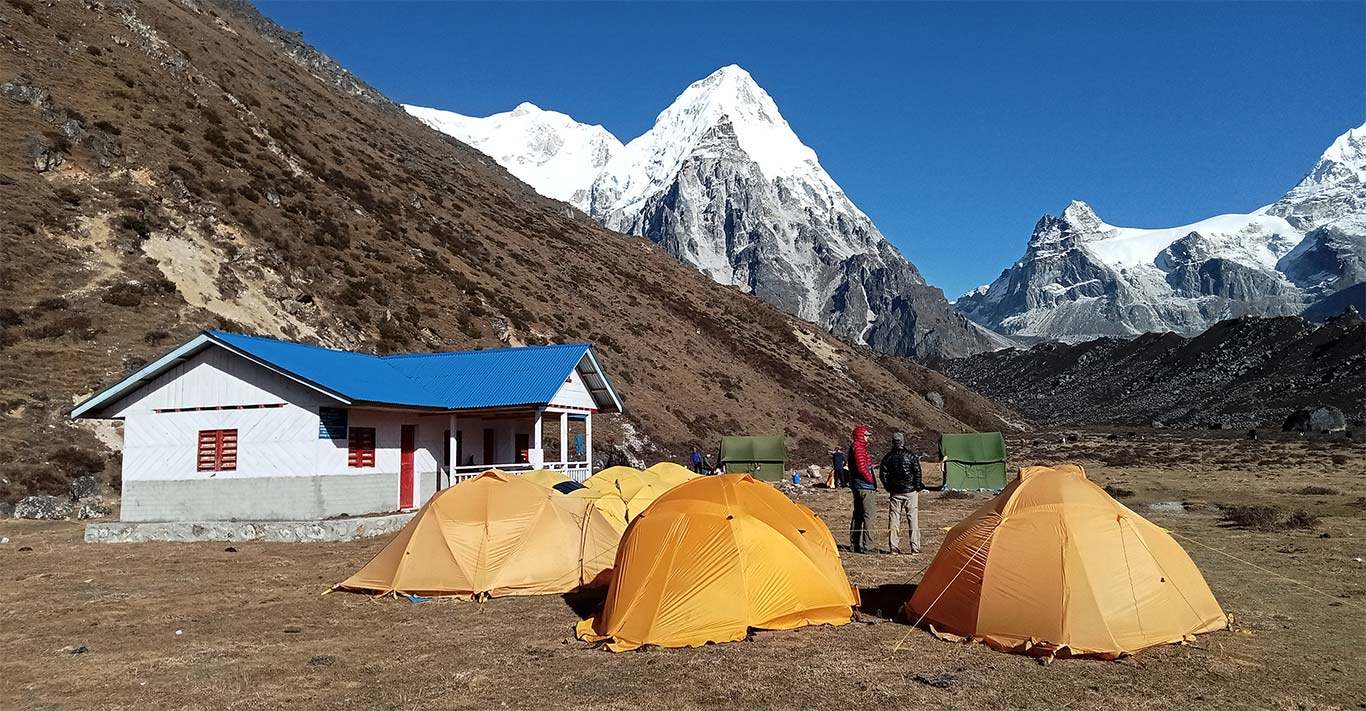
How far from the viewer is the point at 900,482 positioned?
1669cm

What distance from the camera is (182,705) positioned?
28.3 ft

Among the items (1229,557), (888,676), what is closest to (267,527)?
(888,676)

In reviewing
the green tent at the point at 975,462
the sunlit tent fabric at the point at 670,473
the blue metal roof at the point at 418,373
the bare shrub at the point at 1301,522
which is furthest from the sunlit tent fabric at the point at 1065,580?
the green tent at the point at 975,462

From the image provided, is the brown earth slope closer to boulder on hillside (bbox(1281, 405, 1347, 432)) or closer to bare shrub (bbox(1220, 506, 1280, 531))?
bare shrub (bbox(1220, 506, 1280, 531))

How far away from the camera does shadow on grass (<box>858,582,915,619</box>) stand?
12234 mm

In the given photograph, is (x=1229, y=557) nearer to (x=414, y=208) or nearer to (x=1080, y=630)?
(x=1080, y=630)

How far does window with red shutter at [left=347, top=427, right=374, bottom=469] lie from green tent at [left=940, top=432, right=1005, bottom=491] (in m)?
24.6

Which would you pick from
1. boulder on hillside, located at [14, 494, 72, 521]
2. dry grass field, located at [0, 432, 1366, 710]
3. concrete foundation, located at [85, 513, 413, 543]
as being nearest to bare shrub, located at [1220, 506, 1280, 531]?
dry grass field, located at [0, 432, 1366, 710]

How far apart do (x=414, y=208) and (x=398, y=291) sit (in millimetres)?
15499

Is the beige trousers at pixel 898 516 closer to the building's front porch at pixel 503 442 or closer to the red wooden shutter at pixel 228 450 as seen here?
the building's front porch at pixel 503 442

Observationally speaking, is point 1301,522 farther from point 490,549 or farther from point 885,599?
point 490,549

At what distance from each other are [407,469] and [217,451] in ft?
17.5

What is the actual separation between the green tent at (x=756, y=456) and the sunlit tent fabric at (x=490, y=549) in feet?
88.3

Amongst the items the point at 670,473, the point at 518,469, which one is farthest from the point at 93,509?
the point at 670,473
